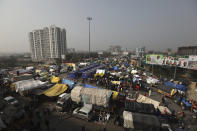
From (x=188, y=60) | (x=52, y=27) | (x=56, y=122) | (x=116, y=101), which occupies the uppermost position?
(x=52, y=27)

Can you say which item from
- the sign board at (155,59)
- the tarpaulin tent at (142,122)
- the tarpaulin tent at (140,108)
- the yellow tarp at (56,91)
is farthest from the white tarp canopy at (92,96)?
the sign board at (155,59)

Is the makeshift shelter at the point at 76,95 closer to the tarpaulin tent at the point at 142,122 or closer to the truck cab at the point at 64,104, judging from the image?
the truck cab at the point at 64,104

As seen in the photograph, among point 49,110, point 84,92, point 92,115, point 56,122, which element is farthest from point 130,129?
point 49,110

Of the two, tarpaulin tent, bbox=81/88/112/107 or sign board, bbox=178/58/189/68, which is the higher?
sign board, bbox=178/58/189/68

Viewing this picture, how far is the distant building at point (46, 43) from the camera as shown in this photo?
7050 cm

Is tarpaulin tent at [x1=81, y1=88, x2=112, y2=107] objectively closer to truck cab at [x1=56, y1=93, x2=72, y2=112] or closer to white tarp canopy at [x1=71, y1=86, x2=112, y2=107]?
white tarp canopy at [x1=71, y1=86, x2=112, y2=107]

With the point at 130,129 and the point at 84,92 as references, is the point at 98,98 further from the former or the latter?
the point at 130,129

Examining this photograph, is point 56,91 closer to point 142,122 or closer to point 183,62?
point 142,122

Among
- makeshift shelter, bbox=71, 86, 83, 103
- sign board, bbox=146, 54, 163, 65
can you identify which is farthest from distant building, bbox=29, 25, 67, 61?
makeshift shelter, bbox=71, 86, 83, 103

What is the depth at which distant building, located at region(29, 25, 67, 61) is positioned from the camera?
7050 cm

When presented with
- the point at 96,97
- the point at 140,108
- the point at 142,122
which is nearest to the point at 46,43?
the point at 96,97

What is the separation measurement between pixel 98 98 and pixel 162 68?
22.7 meters

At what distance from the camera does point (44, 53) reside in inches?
2931

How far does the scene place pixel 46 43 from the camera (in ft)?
240
